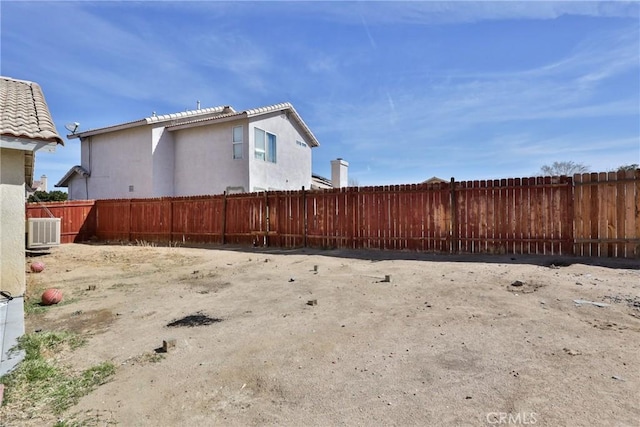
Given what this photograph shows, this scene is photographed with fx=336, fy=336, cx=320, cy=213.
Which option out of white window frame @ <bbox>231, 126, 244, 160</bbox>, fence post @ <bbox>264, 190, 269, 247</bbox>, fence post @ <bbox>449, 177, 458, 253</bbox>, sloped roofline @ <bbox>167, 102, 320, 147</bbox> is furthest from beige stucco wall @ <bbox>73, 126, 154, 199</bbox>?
fence post @ <bbox>449, 177, 458, 253</bbox>

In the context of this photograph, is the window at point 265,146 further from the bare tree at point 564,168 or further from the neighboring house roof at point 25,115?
the bare tree at point 564,168

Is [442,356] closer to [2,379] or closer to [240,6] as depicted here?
[2,379]

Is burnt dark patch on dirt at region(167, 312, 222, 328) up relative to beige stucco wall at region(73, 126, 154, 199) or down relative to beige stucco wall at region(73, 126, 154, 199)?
down

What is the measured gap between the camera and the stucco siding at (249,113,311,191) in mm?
16719

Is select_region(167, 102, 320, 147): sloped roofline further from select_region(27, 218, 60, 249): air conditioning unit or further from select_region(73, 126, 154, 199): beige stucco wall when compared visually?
select_region(27, 218, 60, 249): air conditioning unit

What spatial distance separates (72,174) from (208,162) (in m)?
10.1

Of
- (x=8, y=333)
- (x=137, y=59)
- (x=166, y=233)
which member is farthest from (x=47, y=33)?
(x=8, y=333)

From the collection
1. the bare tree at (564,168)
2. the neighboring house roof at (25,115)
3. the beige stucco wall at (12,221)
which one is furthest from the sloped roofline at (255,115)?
the bare tree at (564,168)

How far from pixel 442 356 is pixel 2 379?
364cm

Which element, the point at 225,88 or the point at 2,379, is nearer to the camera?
the point at 2,379

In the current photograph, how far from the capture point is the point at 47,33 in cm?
964

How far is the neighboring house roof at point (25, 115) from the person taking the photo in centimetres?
493

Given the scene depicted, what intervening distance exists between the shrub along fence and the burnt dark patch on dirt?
6460 millimetres

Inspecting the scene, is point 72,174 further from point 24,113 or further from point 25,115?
point 25,115
